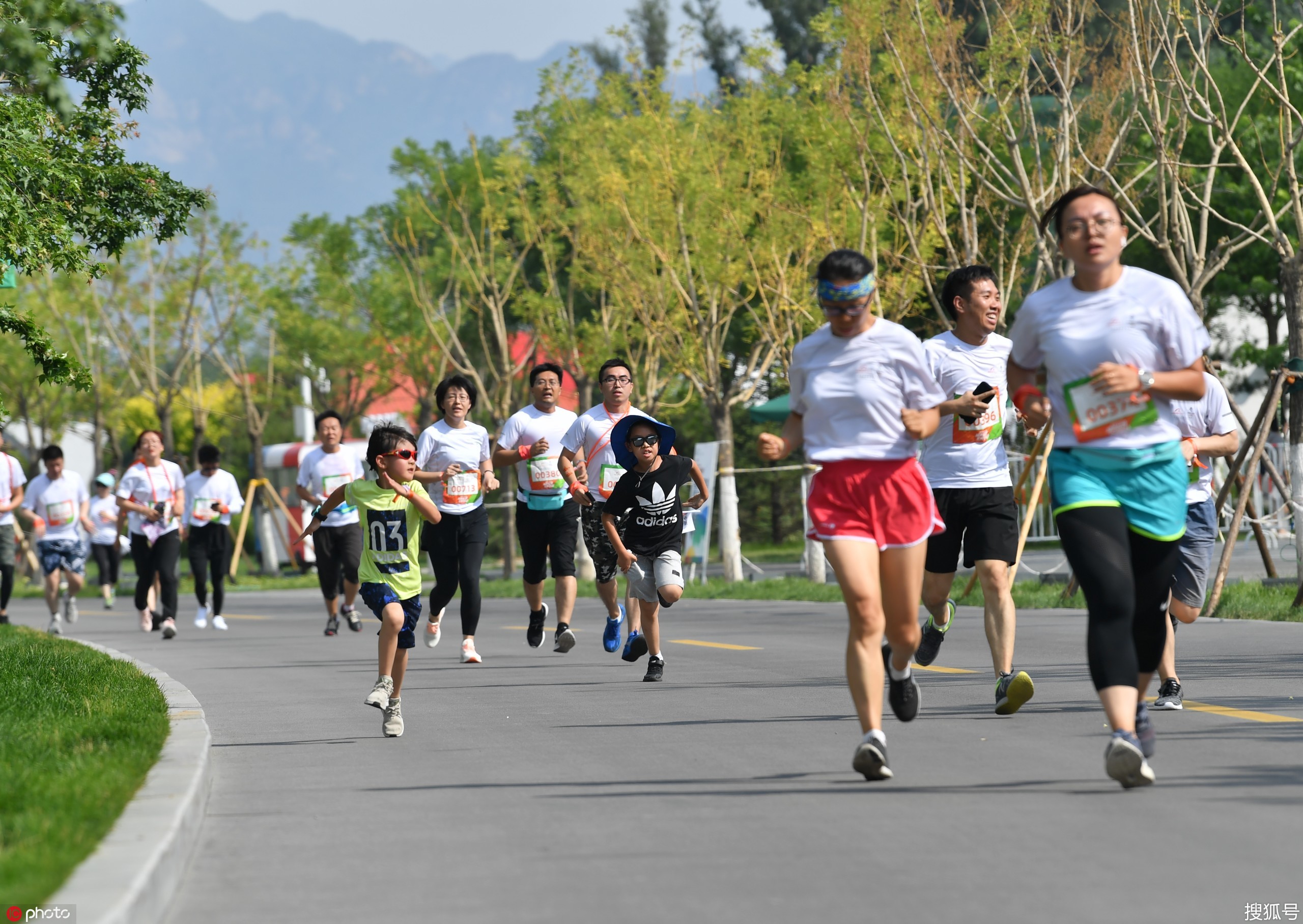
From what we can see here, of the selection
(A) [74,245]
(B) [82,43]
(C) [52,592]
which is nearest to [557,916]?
(A) [74,245]

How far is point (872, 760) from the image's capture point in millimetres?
6434

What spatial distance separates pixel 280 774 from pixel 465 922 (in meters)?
2.98

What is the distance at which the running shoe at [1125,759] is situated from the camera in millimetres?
5980

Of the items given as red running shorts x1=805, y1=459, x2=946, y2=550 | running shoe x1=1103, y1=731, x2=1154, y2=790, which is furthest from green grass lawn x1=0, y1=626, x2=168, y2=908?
running shoe x1=1103, y1=731, x2=1154, y2=790

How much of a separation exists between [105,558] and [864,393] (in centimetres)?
1832

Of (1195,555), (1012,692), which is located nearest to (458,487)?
(1012,692)

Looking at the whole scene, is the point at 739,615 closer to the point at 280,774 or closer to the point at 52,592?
the point at 52,592

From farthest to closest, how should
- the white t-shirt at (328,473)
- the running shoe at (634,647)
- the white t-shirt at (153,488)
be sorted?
1. the white t-shirt at (153,488)
2. the white t-shirt at (328,473)
3. the running shoe at (634,647)

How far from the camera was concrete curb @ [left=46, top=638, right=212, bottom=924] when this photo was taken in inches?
176

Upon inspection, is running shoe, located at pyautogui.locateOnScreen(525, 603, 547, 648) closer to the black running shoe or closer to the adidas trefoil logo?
the adidas trefoil logo

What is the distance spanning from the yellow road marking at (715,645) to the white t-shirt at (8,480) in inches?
291

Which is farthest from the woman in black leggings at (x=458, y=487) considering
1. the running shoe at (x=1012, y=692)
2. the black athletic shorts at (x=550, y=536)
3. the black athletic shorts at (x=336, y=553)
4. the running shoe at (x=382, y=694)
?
the running shoe at (x=1012, y=692)

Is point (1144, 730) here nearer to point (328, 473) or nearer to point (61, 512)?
point (328, 473)

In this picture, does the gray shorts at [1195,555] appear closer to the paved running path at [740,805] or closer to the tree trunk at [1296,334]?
the paved running path at [740,805]
